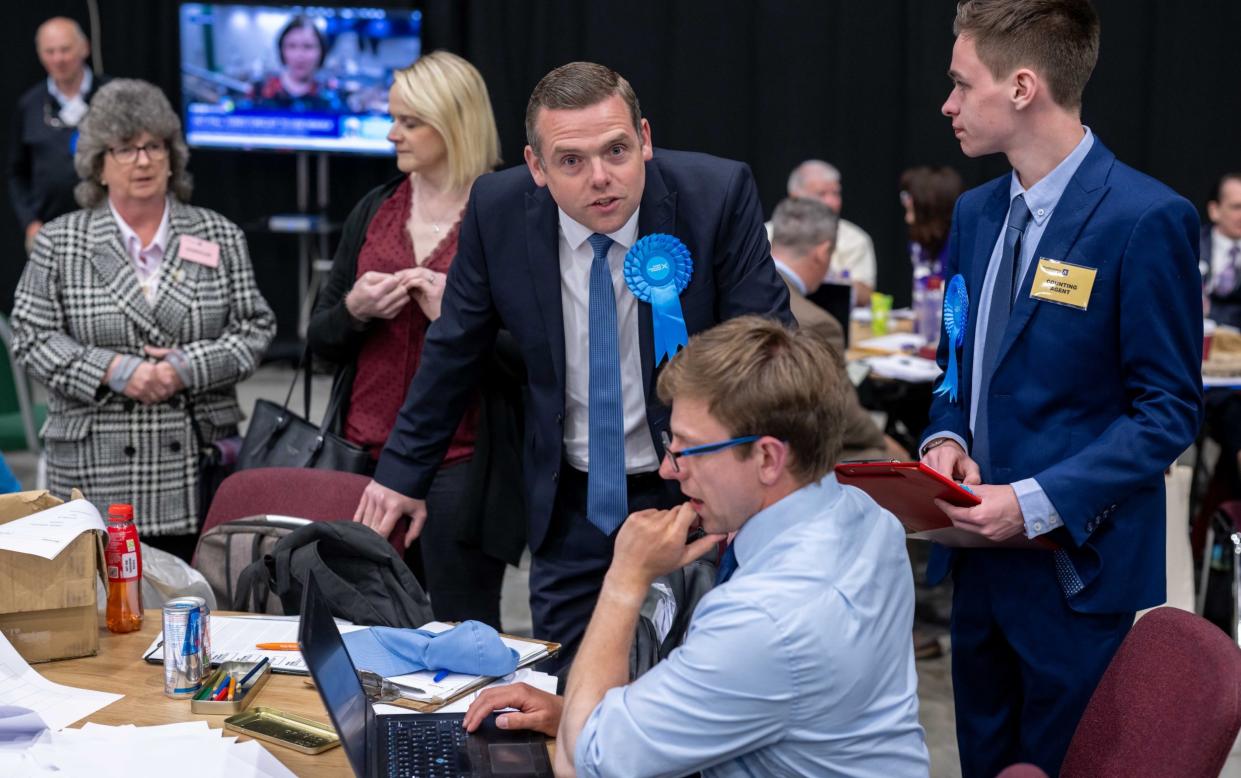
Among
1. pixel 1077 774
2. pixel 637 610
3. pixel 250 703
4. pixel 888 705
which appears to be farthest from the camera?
pixel 250 703

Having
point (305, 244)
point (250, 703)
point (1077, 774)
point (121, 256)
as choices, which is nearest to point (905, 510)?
point (1077, 774)

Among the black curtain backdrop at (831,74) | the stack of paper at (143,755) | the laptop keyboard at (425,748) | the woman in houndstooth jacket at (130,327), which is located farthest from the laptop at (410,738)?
the black curtain backdrop at (831,74)

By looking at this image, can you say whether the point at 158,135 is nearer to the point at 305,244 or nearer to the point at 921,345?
the point at 921,345

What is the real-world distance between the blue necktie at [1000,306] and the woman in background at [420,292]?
47.0 inches

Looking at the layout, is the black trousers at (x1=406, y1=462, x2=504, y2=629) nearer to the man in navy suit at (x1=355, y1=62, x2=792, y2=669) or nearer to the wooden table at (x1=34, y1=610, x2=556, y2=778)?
the man in navy suit at (x1=355, y1=62, x2=792, y2=669)

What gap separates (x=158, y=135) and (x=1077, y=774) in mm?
2613

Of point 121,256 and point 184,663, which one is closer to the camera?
point 184,663

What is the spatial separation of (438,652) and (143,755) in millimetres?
460

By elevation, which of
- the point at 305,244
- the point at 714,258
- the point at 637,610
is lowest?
the point at 305,244

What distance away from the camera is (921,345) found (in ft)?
16.8

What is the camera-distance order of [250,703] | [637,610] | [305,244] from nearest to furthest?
1. [637,610]
2. [250,703]
3. [305,244]

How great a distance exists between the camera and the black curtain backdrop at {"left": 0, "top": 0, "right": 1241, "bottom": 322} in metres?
7.69

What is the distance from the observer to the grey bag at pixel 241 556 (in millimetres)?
2480

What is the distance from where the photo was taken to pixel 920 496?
7.02 feet
